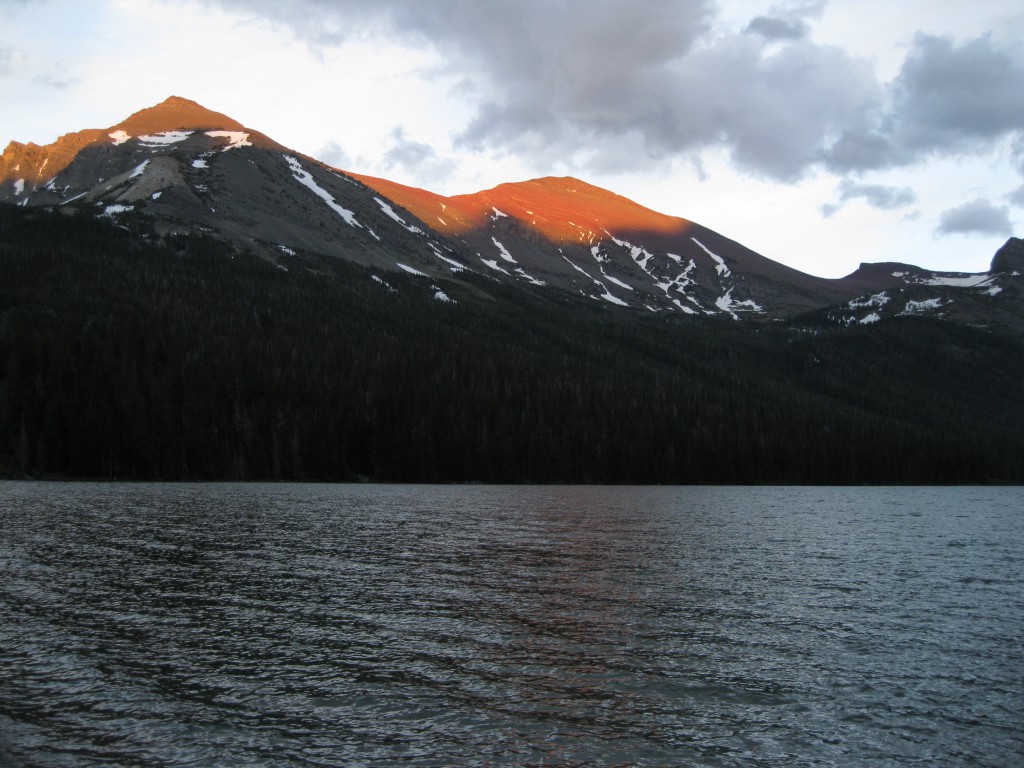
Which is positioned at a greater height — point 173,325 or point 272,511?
point 173,325

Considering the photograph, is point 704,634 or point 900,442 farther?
point 900,442

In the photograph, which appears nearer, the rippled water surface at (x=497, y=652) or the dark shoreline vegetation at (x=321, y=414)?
the rippled water surface at (x=497, y=652)

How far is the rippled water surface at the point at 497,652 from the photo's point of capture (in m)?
16.7

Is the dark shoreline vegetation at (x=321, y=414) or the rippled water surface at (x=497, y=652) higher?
the dark shoreline vegetation at (x=321, y=414)

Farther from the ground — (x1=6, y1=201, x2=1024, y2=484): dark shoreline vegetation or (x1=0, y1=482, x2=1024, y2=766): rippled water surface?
(x1=6, y1=201, x2=1024, y2=484): dark shoreline vegetation

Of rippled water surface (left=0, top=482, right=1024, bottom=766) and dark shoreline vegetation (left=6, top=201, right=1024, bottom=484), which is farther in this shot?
dark shoreline vegetation (left=6, top=201, right=1024, bottom=484)

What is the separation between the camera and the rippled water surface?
16703mm

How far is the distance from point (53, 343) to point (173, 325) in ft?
96.7

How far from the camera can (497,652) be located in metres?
23.4

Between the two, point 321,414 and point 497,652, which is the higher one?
point 321,414

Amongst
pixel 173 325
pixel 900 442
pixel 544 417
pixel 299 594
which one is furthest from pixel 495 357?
pixel 299 594

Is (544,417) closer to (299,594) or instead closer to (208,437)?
(208,437)

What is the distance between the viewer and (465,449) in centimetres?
14725

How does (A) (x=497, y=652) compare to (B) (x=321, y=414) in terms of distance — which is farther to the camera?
(B) (x=321, y=414)
